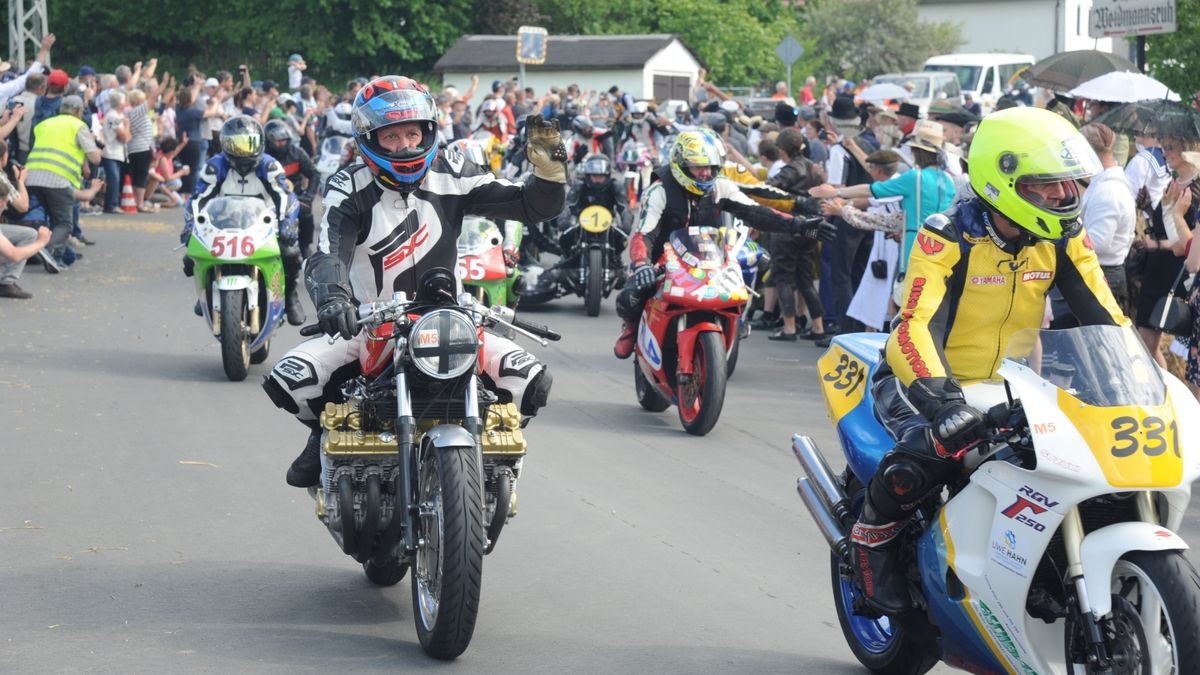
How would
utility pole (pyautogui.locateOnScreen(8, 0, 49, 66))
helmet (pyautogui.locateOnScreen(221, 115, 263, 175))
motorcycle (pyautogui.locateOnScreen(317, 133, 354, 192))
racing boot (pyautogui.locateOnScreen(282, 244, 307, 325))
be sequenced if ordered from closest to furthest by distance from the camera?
helmet (pyautogui.locateOnScreen(221, 115, 263, 175)) < racing boot (pyautogui.locateOnScreen(282, 244, 307, 325)) < motorcycle (pyautogui.locateOnScreen(317, 133, 354, 192)) < utility pole (pyautogui.locateOnScreen(8, 0, 49, 66))

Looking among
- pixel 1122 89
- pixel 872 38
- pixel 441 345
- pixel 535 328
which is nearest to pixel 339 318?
pixel 441 345

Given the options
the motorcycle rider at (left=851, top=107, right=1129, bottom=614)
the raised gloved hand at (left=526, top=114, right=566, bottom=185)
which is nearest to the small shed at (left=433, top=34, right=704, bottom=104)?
the raised gloved hand at (left=526, top=114, right=566, bottom=185)

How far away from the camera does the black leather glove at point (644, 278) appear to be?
36.7ft

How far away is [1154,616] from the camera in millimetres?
4418

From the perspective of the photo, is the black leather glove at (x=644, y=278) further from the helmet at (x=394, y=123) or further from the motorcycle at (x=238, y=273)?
the helmet at (x=394, y=123)

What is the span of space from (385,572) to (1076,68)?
411 inches

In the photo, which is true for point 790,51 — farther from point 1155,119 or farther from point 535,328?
point 535,328

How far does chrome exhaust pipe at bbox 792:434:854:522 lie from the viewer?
582 cm

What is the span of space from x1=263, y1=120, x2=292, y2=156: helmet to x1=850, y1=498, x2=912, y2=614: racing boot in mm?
11464

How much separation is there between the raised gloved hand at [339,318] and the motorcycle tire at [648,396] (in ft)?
19.3

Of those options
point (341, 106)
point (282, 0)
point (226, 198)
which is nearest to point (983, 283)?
point (226, 198)

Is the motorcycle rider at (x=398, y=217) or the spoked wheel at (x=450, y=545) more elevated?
the motorcycle rider at (x=398, y=217)

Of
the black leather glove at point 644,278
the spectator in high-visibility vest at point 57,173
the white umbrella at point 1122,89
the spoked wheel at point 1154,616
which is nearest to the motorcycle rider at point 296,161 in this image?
the spectator in high-visibility vest at point 57,173

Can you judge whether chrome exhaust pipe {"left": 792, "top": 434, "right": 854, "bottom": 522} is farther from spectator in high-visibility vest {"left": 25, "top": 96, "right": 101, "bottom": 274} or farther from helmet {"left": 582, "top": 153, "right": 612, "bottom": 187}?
spectator in high-visibility vest {"left": 25, "top": 96, "right": 101, "bottom": 274}
